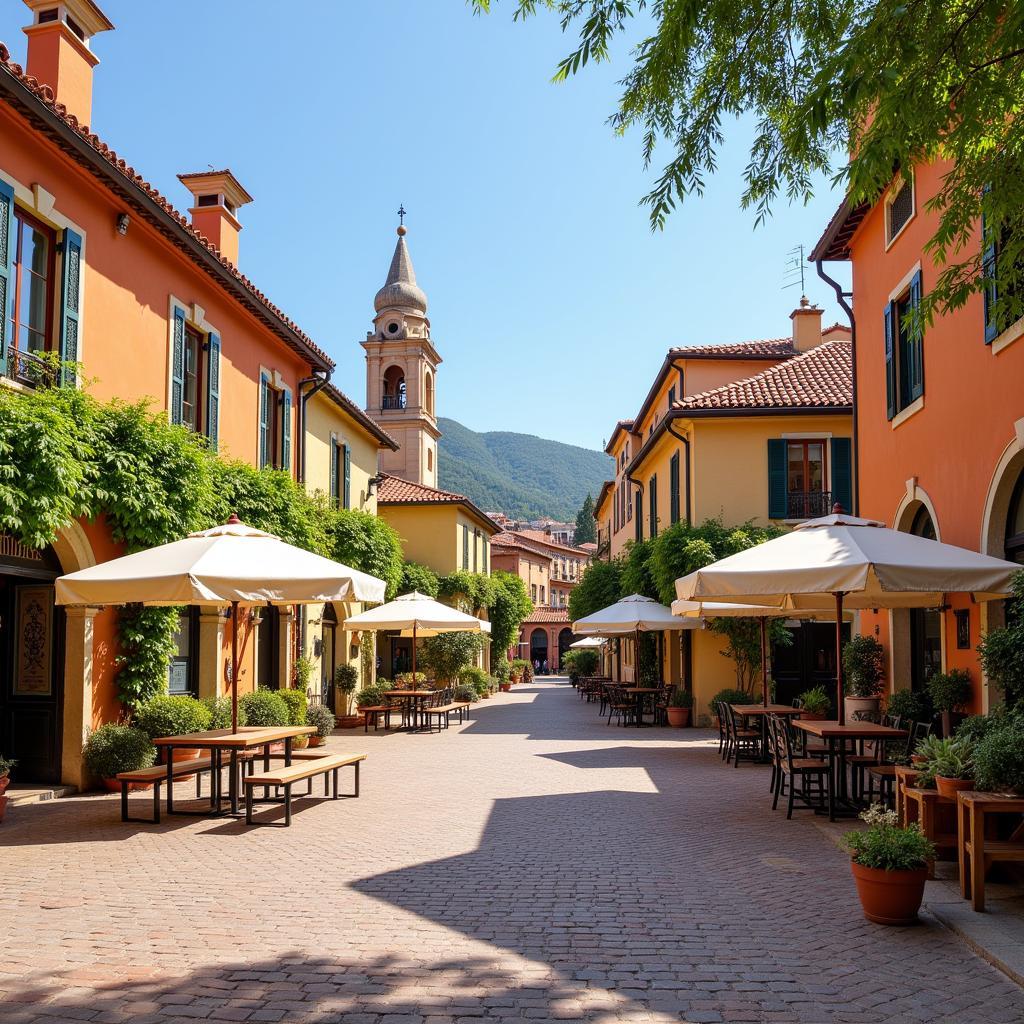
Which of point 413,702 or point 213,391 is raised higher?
point 213,391

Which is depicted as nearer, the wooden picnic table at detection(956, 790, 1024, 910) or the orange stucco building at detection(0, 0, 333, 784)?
the wooden picnic table at detection(956, 790, 1024, 910)

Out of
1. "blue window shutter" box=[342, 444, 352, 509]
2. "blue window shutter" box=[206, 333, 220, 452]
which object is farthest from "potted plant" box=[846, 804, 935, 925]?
"blue window shutter" box=[342, 444, 352, 509]

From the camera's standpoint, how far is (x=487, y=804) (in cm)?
1086

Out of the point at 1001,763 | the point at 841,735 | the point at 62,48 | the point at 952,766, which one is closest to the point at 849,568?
the point at 841,735

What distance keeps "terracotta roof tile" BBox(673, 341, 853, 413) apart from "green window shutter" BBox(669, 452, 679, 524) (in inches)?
76.7

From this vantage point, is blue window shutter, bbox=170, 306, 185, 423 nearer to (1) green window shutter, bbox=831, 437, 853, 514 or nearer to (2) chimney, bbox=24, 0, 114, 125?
(2) chimney, bbox=24, 0, 114, 125

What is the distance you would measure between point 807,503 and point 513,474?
531 ft

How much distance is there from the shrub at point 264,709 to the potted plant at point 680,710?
9961 mm

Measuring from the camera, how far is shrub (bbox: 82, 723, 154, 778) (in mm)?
11312

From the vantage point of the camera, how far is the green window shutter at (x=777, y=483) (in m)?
22.5

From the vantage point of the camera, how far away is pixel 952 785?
658 cm

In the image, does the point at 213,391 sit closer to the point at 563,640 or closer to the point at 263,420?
the point at 263,420

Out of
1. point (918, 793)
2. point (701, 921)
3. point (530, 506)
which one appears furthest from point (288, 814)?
point (530, 506)

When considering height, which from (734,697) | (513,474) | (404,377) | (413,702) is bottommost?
(413,702)
